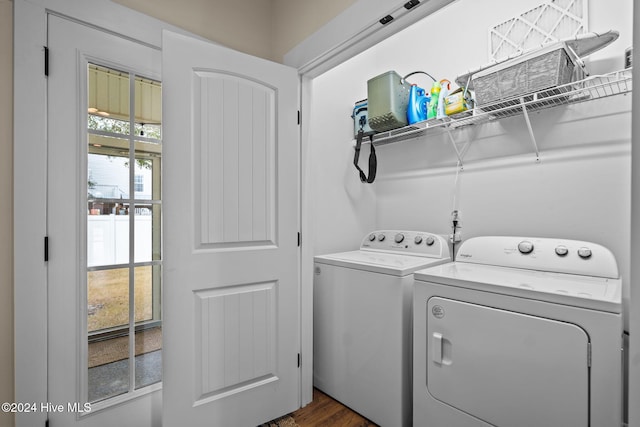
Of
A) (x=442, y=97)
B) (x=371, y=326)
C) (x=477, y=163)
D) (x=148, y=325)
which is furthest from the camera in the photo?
(x=477, y=163)

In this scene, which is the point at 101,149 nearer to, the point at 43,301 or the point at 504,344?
the point at 43,301

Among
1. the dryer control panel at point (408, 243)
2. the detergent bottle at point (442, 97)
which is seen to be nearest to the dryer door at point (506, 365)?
the dryer control panel at point (408, 243)

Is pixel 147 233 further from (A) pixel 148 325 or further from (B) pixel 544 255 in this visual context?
(B) pixel 544 255

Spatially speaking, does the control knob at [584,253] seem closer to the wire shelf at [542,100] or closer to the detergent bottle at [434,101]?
the wire shelf at [542,100]

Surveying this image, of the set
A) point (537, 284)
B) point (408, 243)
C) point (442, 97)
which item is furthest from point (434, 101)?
point (537, 284)

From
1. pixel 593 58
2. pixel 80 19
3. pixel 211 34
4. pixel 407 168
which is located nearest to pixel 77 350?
pixel 80 19

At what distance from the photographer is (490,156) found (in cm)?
197

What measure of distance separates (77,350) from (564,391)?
1982 millimetres

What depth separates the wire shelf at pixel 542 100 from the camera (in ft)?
4.70

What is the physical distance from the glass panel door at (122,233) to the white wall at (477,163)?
3.43ft

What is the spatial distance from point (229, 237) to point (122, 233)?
51 centimetres

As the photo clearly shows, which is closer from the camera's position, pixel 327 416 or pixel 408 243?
pixel 327 416

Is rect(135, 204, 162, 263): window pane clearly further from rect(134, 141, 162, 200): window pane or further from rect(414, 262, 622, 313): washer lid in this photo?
rect(414, 262, 622, 313): washer lid

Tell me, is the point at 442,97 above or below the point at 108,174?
above
